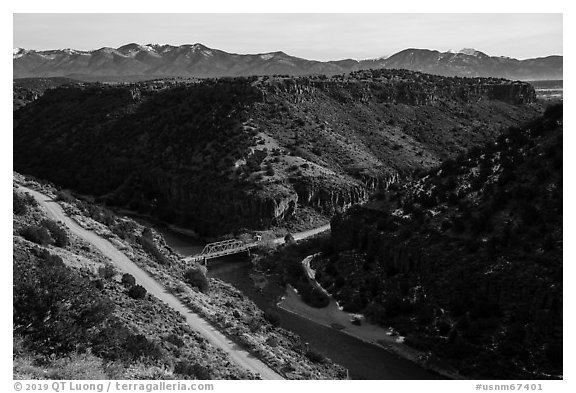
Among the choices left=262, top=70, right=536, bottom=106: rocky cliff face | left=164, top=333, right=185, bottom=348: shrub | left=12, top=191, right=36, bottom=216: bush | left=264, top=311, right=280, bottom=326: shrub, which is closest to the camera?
left=164, top=333, right=185, bottom=348: shrub

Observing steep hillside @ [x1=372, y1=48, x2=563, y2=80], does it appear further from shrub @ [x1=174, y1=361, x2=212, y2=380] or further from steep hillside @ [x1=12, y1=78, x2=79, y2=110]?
shrub @ [x1=174, y1=361, x2=212, y2=380]

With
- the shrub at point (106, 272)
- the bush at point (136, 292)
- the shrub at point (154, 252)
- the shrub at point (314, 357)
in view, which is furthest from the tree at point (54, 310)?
the shrub at point (154, 252)

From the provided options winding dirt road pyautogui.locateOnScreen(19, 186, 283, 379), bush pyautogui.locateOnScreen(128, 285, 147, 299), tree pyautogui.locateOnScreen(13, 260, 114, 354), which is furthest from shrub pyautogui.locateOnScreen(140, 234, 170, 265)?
tree pyautogui.locateOnScreen(13, 260, 114, 354)

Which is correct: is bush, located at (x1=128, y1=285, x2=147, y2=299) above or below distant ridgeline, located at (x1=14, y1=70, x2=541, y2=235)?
below

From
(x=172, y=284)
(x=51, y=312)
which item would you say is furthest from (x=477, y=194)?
(x=51, y=312)

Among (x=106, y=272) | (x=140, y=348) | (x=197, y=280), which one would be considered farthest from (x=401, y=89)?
(x=140, y=348)

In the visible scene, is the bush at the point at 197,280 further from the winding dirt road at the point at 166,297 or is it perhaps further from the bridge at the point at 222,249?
the bridge at the point at 222,249

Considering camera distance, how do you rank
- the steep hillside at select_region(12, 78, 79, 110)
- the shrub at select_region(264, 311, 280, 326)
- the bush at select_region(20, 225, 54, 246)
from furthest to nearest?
1. the steep hillside at select_region(12, 78, 79, 110)
2. the shrub at select_region(264, 311, 280, 326)
3. the bush at select_region(20, 225, 54, 246)
